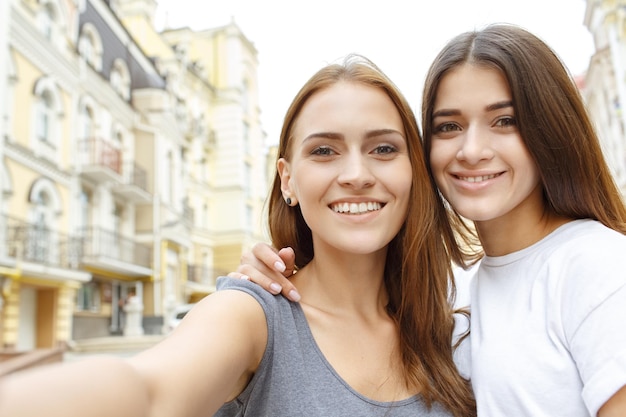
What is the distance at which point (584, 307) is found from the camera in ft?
4.62

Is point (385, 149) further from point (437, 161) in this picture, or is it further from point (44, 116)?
point (44, 116)

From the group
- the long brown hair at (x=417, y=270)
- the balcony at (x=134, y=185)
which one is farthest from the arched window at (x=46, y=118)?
the long brown hair at (x=417, y=270)

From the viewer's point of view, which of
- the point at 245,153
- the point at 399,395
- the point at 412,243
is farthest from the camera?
the point at 245,153

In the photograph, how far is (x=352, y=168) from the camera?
178 cm

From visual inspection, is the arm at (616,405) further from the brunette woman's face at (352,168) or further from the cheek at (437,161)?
the cheek at (437,161)

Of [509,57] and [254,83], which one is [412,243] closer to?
[509,57]

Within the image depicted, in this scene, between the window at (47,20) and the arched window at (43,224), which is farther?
the window at (47,20)

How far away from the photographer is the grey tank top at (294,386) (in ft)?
5.07

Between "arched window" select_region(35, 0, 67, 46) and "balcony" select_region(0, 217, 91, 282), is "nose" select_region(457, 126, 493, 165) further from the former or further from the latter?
"arched window" select_region(35, 0, 67, 46)

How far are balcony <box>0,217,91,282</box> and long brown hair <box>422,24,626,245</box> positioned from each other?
13.0 metres

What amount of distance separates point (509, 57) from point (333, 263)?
2.91ft

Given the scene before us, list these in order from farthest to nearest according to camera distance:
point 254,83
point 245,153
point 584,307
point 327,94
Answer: point 254,83 → point 245,153 → point 327,94 → point 584,307

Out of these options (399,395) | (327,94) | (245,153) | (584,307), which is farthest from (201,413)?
(245,153)

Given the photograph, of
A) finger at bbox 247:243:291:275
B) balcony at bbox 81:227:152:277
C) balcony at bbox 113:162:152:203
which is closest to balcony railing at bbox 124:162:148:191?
balcony at bbox 113:162:152:203
